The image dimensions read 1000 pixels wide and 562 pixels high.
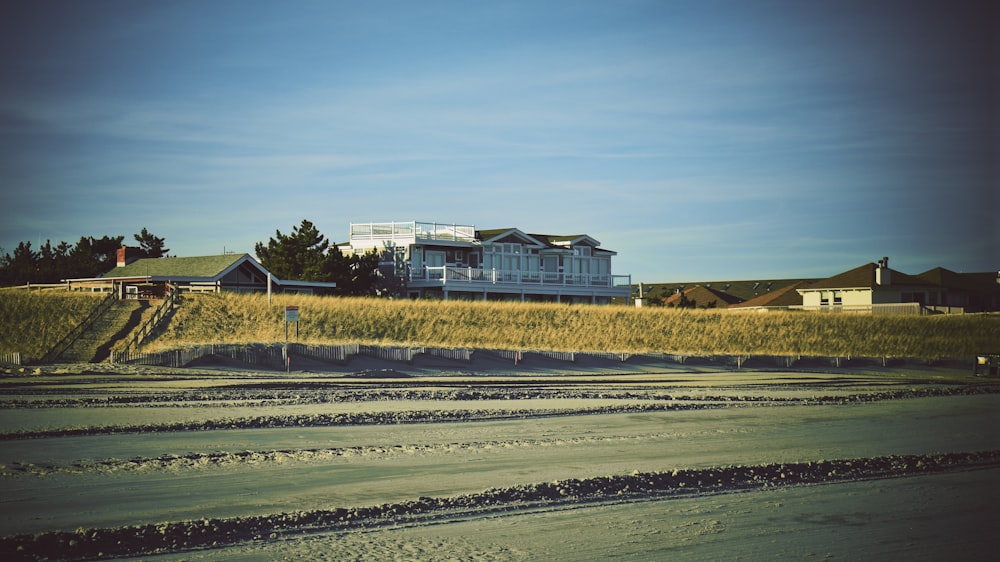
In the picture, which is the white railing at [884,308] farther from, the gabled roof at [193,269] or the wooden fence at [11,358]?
the wooden fence at [11,358]

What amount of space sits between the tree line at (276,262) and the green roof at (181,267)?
4874 mm

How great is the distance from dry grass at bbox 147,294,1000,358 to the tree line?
874cm

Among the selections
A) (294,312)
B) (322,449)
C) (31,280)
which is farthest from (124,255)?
(322,449)

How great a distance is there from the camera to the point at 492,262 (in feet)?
241

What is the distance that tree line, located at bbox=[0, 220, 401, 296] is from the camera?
64.9 meters

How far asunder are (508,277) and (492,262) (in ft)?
8.76

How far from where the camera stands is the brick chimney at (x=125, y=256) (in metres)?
69.5

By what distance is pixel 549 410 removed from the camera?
25.7 meters

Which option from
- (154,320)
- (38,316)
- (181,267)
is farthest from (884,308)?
(38,316)

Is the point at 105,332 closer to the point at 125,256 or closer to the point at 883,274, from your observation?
the point at 125,256

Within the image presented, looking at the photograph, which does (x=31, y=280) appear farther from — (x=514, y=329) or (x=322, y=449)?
(x=322, y=449)

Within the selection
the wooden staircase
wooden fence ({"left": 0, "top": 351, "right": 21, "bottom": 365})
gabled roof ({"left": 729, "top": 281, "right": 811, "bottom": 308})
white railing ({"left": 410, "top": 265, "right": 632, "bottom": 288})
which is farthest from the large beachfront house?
wooden fence ({"left": 0, "top": 351, "right": 21, "bottom": 365})

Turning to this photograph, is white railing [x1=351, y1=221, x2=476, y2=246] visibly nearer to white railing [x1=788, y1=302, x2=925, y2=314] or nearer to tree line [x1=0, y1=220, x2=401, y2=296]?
tree line [x1=0, y1=220, x2=401, y2=296]

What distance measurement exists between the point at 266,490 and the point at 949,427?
16.7m
